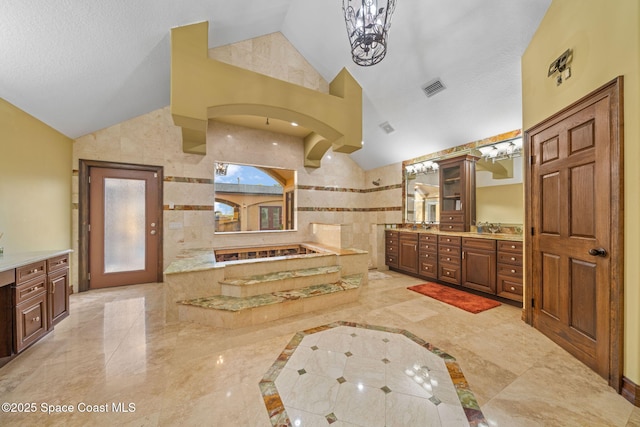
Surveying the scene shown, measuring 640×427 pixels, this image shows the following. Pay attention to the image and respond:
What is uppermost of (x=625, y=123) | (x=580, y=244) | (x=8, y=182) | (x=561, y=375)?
(x=625, y=123)

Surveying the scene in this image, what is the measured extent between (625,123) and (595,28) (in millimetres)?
870

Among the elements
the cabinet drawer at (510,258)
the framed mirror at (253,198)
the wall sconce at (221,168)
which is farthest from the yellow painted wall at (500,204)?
the wall sconce at (221,168)

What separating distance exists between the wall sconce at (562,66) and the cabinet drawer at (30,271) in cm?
519

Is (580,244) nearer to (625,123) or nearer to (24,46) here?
(625,123)

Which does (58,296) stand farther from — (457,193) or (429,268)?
(457,193)

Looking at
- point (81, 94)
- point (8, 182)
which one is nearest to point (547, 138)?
point (81, 94)

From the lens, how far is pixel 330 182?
5922 mm

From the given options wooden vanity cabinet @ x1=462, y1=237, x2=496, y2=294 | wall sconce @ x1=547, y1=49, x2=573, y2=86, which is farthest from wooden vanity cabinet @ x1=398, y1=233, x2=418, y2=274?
wall sconce @ x1=547, y1=49, x2=573, y2=86

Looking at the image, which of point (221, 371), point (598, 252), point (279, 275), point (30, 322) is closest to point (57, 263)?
point (30, 322)

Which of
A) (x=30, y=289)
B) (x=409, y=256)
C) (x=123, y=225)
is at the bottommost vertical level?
(x=409, y=256)

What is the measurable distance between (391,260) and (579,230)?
342cm

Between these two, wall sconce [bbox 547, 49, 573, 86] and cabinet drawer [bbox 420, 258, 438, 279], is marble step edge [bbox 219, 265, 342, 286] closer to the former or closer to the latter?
cabinet drawer [bbox 420, 258, 438, 279]

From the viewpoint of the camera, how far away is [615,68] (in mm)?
1696

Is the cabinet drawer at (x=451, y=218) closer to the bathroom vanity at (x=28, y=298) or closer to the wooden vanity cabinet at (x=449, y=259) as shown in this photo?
the wooden vanity cabinet at (x=449, y=259)
